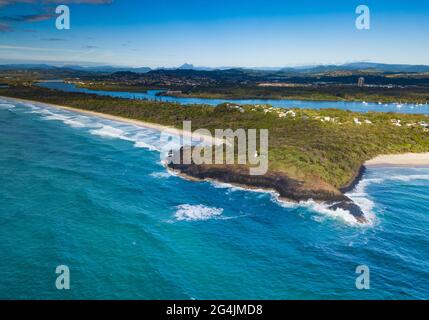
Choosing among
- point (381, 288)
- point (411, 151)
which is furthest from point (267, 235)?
point (411, 151)

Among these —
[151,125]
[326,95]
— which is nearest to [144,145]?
[151,125]

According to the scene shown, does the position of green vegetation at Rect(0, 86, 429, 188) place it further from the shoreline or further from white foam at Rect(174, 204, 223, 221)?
white foam at Rect(174, 204, 223, 221)

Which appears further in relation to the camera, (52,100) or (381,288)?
(52,100)

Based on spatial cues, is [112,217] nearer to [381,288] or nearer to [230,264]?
[230,264]

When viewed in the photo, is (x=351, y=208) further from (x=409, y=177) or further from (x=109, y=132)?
(x=109, y=132)

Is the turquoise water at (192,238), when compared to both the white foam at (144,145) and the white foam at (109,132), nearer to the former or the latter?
the white foam at (144,145)

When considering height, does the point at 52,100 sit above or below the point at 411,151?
above
